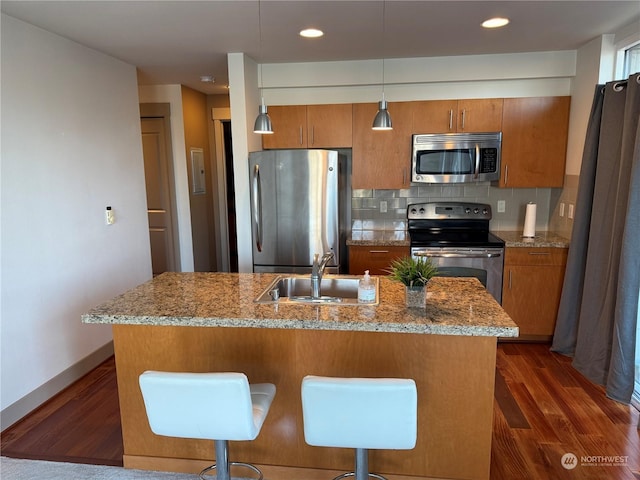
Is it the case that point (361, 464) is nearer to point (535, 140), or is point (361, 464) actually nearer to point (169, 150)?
point (535, 140)

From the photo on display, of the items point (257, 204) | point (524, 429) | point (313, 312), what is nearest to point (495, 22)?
point (257, 204)

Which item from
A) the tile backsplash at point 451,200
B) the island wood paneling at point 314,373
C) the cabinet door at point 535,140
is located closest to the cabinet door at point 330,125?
the tile backsplash at point 451,200

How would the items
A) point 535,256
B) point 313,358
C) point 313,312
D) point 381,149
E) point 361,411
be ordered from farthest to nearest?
point 381,149
point 535,256
point 313,358
point 313,312
point 361,411

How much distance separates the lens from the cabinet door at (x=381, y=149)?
3.88 m

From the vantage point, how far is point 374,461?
2.02m

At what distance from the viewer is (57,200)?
2949 mm

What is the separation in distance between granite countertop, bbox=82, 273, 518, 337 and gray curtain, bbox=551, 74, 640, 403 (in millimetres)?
1158

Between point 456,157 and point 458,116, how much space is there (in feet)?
1.16

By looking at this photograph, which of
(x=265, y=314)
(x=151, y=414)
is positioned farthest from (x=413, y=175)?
(x=151, y=414)

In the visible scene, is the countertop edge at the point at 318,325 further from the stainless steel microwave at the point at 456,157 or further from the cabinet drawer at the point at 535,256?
the stainless steel microwave at the point at 456,157

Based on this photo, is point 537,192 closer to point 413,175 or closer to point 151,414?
point 413,175

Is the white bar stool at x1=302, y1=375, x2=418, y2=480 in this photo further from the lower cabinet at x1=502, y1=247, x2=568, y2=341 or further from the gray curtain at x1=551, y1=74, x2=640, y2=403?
the lower cabinet at x1=502, y1=247, x2=568, y2=341

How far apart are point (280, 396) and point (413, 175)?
8.27 feet

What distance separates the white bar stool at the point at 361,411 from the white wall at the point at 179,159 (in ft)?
12.4
